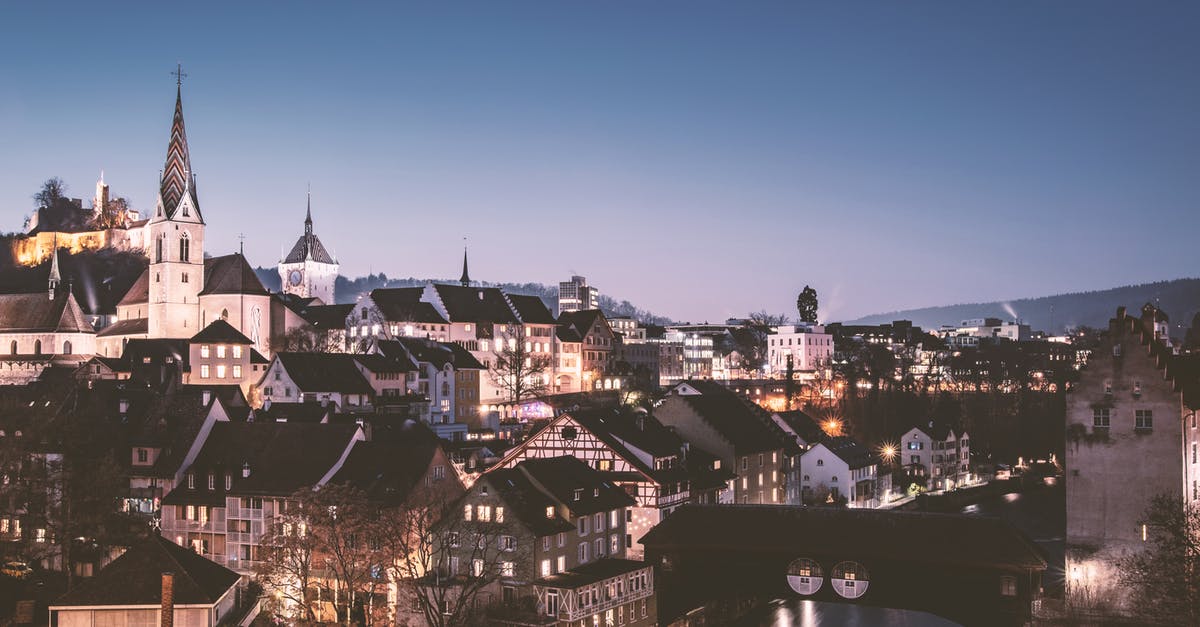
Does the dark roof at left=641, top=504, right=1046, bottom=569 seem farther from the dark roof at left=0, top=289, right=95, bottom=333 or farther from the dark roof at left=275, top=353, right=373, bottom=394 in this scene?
the dark roof at left=0, top=289, right=95, bottom=333

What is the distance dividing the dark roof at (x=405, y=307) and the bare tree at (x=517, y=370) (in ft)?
17.9

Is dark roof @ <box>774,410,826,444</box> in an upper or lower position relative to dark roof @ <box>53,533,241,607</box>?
upper

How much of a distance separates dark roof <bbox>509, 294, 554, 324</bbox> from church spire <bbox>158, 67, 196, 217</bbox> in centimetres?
2528

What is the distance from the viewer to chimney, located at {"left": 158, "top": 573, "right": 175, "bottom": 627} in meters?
32.3

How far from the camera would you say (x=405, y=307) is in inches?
3339

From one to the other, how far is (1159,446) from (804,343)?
94.0 m

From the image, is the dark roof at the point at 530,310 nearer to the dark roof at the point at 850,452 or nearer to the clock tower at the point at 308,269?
the dark roof at the point at 850,452

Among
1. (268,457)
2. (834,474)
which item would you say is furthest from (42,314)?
(834,474)

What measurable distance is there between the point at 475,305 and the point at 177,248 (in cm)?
2171

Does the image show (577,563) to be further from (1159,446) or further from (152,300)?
(152,300)

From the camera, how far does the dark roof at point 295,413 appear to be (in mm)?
51094

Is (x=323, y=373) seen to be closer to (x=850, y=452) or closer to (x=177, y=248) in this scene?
(x=177, y=248)

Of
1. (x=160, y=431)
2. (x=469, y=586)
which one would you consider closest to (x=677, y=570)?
(x=469, y=586)

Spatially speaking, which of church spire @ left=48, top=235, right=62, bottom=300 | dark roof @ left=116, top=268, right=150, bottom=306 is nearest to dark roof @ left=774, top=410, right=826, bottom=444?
dark roof @ left=116, top=268, right=150, bottom=306
